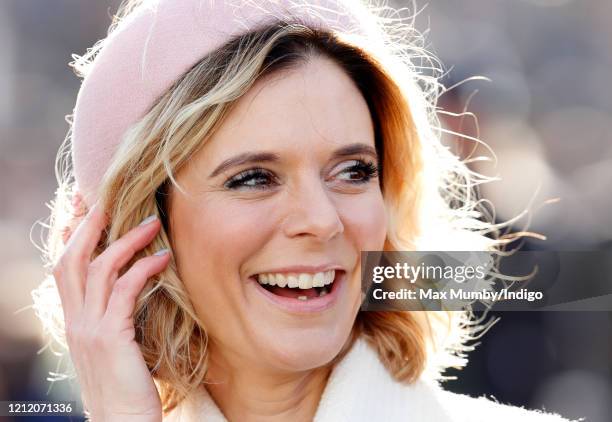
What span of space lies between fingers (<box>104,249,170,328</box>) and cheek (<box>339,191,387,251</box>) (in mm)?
491

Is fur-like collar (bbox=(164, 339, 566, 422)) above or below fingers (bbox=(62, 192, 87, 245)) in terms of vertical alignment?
below

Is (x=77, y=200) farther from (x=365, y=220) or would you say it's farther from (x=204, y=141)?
(x=365, y=220)

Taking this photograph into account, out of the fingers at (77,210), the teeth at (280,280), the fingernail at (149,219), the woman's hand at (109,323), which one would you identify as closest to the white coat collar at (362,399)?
the woman's hand at (109,323)

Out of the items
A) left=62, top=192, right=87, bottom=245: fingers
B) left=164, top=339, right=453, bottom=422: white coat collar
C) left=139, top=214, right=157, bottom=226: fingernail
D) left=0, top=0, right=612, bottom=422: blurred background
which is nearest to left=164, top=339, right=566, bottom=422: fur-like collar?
left=164, top=339, right=453, bottom=422: white coat collar

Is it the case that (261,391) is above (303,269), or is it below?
below

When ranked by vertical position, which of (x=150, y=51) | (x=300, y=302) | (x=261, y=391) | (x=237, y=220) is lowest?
(x=261, y=391)

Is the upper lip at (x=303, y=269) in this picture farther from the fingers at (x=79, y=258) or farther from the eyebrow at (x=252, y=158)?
the fingers at (x=79, y=258)

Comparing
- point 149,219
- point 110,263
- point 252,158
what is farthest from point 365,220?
point 110,263

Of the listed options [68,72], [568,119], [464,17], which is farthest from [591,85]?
[68,72]

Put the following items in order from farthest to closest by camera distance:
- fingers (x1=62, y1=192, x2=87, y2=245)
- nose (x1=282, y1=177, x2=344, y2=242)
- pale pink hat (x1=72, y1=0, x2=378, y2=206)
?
fingers (x1=62, y1=192, x2=87, y2=245) < pale pink hat (x1=72, y1=0, x2=378, y2=206) < nose (x1=282, y1=177, x2=344, y2=242)

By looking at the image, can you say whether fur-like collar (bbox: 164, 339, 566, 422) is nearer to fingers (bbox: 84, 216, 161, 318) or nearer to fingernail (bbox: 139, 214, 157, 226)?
fingers (bbox: 84, 216, 161, 318)

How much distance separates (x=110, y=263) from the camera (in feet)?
7.65

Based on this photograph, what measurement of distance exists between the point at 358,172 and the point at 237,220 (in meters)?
0.39

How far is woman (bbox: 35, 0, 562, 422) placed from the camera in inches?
85.8
